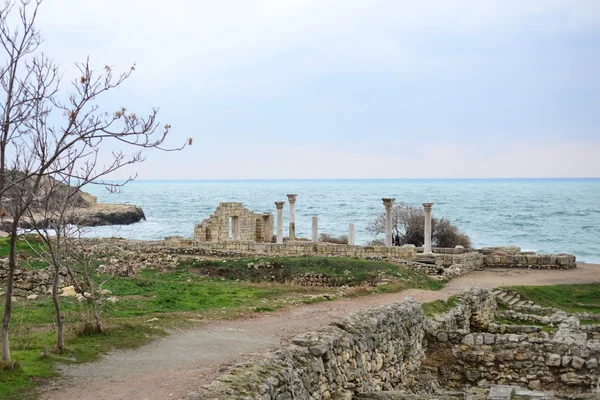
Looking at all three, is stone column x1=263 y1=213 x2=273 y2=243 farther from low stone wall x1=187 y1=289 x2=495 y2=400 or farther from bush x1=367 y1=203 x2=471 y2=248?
low stone wall x1=187 y1=289 x2=495 y2=400

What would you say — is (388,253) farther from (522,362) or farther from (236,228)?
(522,362)

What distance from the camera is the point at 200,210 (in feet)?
406

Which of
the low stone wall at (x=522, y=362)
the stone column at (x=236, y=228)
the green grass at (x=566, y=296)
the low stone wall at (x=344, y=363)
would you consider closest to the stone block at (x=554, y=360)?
the low stone wall at (x=522, y=362)

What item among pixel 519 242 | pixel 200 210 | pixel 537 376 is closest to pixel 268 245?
pixel 537 376

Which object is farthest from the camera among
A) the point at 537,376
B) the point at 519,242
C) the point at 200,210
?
the point at 200,210

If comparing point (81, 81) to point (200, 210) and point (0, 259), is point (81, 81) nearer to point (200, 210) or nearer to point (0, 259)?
point (0, 259)

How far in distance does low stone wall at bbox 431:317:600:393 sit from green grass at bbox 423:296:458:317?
269 cm

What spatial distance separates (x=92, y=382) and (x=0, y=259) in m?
16.9

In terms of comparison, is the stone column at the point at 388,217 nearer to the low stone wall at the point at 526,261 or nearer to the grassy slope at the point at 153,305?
the low stone wall at the point at 526,261

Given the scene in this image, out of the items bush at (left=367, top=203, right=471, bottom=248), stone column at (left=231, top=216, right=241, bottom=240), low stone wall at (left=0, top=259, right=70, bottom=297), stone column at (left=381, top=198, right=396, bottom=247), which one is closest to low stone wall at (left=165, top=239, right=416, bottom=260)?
stone column at (left=381, top=198, right=396, bottom=247)

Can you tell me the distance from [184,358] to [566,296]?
850 inches

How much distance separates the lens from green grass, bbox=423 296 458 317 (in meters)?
20.1

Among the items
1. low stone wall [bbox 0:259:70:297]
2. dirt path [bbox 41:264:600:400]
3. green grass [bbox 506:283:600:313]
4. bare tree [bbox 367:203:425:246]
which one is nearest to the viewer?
dirt path [bbox 41:264:600:400]

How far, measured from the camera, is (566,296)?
28891 millimetres
